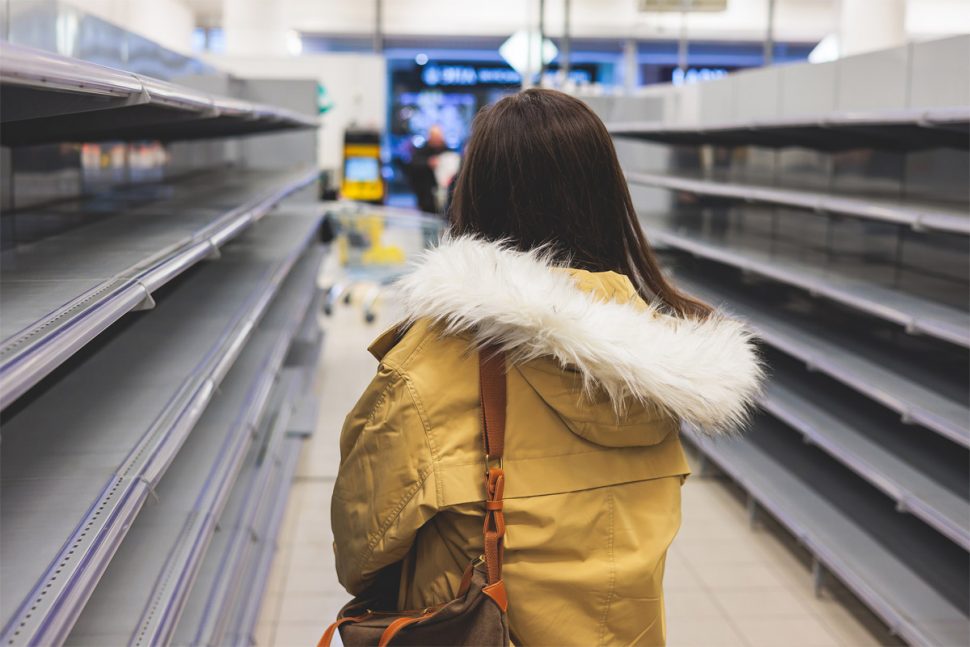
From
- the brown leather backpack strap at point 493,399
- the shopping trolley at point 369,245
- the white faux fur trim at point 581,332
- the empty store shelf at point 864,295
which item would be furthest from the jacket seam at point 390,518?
the shopping trolley at point 369,245

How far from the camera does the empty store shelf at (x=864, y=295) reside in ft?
9.75

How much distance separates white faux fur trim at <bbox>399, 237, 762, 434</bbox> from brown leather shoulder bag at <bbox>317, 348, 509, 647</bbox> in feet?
0.20

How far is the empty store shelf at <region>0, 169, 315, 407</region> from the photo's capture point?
1375 millimetres

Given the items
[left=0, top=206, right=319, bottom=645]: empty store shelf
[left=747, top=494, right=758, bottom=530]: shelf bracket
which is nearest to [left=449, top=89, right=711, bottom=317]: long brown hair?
[left=0, top=206, right=319, bottom=645]: empty store shelf

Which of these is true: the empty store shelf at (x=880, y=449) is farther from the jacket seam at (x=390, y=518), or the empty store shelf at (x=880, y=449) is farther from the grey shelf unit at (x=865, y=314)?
the jacket seam at (x=390, y=518)

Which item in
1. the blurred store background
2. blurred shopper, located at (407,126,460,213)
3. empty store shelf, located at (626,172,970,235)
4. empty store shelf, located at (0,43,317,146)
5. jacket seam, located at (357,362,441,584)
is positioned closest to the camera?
empty store shelf, located at (0,43,317,146)

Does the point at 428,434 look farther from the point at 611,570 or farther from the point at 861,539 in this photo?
the point at 861,539

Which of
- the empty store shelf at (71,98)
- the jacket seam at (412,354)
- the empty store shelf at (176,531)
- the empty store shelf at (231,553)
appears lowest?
the empty store shelf at (231,553)

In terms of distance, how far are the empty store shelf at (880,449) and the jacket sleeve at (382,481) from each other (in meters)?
1.57

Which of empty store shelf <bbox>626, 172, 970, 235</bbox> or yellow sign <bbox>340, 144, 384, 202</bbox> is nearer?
empty store shelf <bbox>626, 172, 970, 235</bbox>

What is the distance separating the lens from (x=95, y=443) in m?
1.96

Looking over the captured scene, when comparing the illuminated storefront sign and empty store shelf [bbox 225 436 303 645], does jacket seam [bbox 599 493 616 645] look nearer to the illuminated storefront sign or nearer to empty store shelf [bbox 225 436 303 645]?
empty store shelf [bbox 225 436 303 645]

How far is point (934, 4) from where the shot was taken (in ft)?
47.8

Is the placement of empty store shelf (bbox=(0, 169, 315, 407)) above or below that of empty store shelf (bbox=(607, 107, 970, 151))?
below
